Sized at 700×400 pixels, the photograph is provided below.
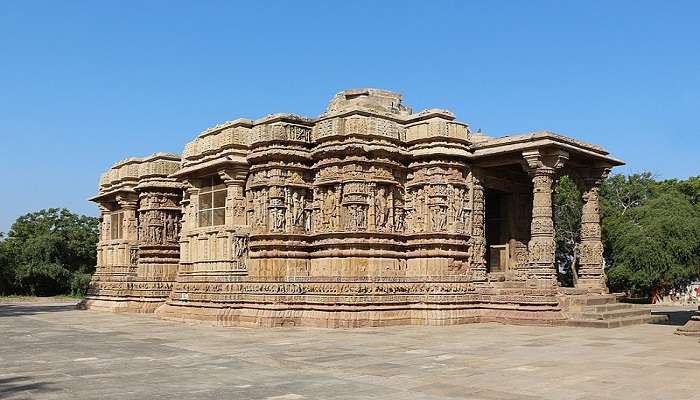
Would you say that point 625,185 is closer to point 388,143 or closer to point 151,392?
point 388,143

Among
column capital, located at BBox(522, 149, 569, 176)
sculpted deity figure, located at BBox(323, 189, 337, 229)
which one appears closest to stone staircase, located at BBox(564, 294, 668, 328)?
column capital, located at BBox(522, 149, 569, 176)

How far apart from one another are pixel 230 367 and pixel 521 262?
47.7 feet

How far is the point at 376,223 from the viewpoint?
20000mm

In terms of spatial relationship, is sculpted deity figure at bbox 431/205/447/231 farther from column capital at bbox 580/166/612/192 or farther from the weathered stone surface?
the weathered stone surface

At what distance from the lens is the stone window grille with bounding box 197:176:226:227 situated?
22.7 m

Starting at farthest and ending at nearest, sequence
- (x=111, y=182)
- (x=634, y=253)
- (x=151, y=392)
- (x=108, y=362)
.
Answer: (x=634, y=253)
(x=111, y=182)
(x=108, y=362)
(x=151, y=392)

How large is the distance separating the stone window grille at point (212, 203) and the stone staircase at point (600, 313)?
37.4 feet

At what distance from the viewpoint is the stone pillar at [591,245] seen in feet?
71.1

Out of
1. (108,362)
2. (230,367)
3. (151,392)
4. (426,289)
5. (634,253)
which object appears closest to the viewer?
(151,392)

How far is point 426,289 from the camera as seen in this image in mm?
19875

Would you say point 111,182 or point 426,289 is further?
point 111,182

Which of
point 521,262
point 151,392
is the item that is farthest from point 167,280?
point 151,392

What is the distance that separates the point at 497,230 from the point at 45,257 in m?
40.4

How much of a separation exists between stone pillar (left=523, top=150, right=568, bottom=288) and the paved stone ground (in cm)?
233
